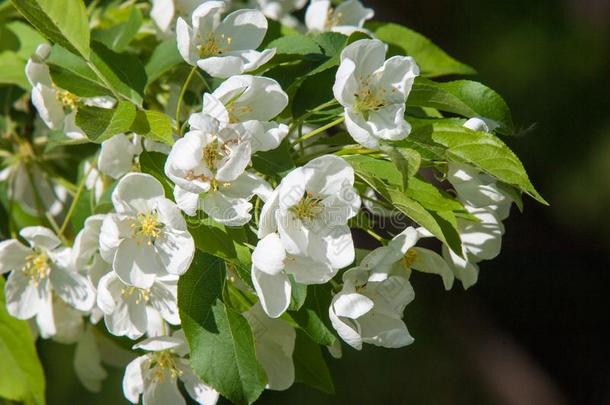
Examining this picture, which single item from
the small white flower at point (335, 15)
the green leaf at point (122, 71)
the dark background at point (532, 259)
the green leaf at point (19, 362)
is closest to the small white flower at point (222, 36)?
the green leaf at point (122, 71)

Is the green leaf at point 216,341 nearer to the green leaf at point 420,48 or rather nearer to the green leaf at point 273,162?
the green leaf at point 273,162

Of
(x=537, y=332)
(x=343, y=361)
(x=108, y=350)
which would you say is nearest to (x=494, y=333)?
(x=537, y=332)

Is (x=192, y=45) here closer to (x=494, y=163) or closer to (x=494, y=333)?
(x=494, y=163)

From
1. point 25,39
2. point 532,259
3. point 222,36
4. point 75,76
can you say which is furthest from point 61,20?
point 532,259

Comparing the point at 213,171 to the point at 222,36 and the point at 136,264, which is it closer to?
the point at 136,264

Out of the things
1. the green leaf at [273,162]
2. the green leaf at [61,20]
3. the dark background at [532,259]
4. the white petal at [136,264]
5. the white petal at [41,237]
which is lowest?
the dark background at [532,259]
